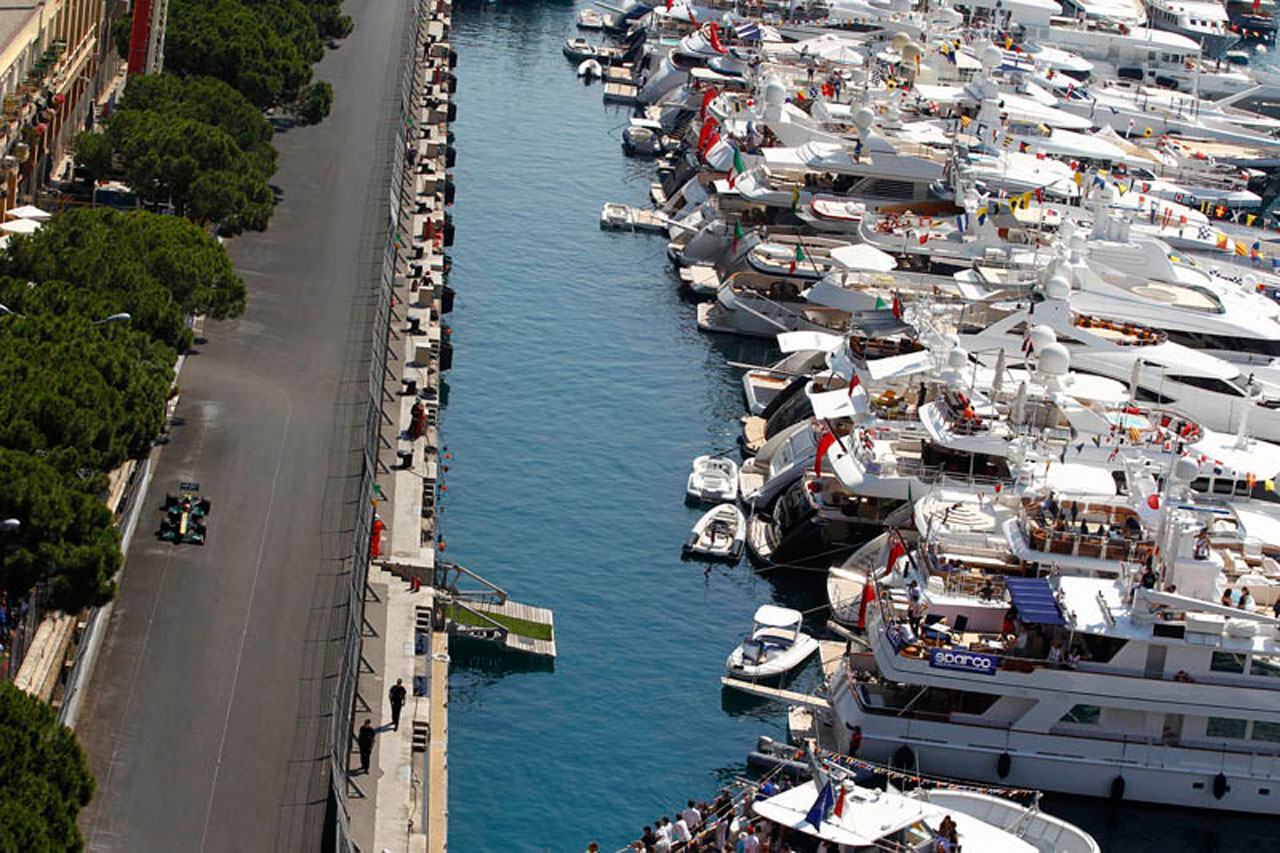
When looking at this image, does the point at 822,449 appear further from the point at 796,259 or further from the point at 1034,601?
the point at 796,259

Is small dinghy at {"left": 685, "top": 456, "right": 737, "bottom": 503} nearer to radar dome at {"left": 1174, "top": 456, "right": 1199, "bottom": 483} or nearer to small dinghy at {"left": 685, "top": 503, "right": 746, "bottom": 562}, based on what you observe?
small dinghy at {"left": 685, "top": 503, "right": 746, "bottom": 562}

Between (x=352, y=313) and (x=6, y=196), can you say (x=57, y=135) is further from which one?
(x=352, y=313)

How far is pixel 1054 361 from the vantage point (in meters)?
88.8

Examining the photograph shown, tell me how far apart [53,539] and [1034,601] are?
3043 cm

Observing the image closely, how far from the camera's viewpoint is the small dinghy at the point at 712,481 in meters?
95.1

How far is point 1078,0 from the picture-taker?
598 ft

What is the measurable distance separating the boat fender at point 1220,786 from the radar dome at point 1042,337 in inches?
884

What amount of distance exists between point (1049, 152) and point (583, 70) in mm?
56441

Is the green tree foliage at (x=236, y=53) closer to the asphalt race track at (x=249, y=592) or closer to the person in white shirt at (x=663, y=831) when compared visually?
the asphalt race track at (x=249, y=592)

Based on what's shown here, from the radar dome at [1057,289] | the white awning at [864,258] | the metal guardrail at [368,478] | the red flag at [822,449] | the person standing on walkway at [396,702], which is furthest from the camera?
the white awning at [864,258]

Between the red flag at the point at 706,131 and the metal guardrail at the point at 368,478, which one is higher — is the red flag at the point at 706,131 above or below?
above

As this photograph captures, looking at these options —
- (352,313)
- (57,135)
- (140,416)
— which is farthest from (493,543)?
(57,135)

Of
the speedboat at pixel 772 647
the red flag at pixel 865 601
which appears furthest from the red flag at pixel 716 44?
the red flag at pixel 865 601

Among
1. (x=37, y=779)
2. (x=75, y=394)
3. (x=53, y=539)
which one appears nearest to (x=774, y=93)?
(x=75, y=394)
